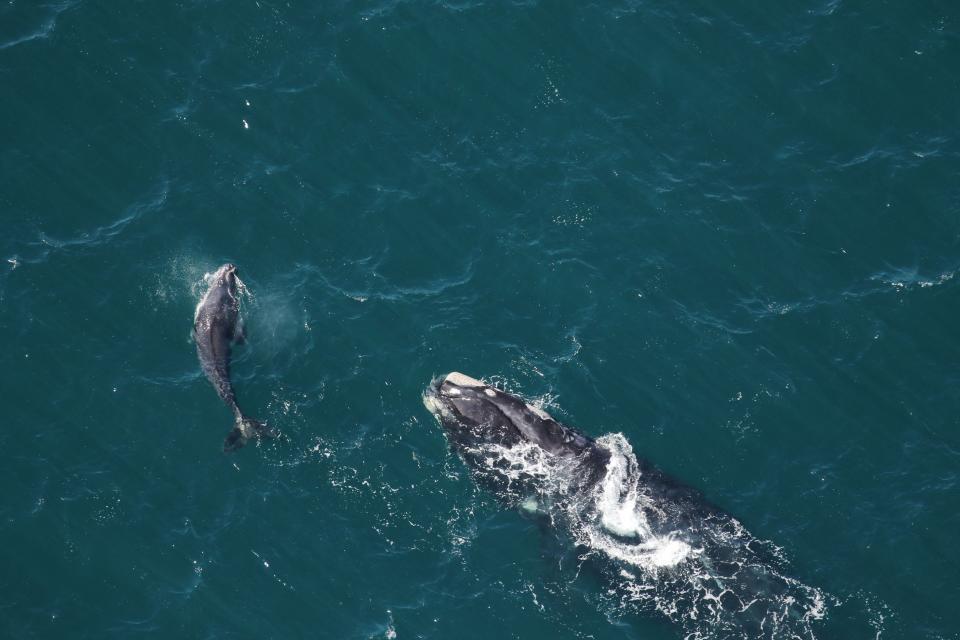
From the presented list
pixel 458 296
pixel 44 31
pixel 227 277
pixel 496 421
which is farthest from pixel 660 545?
pixel 44 31

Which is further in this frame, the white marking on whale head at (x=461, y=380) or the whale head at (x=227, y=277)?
the whale head at (x=227, y=277)

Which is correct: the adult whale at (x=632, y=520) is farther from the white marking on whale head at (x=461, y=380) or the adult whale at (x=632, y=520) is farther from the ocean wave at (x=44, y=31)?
the ocean wave at (x=44, y=31)

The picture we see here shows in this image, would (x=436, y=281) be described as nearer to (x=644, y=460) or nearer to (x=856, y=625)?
(x=644, y=460)

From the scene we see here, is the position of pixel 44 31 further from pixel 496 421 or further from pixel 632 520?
pixel 632 520

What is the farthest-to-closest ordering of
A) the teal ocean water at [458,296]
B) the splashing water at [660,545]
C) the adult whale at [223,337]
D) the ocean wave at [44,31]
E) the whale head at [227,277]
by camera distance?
1. the ocean wave at [44,31]
2. the whale head at [227,277]
3. the adult whale at [223,337]
4. the teal ocean water at [458,296]
5. the splashing water at [660,545]

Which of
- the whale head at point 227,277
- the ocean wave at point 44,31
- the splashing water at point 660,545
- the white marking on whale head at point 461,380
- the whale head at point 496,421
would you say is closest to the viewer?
the splashing water at point 660,545

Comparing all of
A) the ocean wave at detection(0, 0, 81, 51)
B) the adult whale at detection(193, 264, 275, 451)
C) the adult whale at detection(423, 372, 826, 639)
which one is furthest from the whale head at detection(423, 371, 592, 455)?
the ocean wave at detection(0, 0, 81, 51)

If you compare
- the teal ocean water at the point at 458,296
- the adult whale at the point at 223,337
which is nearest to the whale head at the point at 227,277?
the adult whale at the point at 223,337
